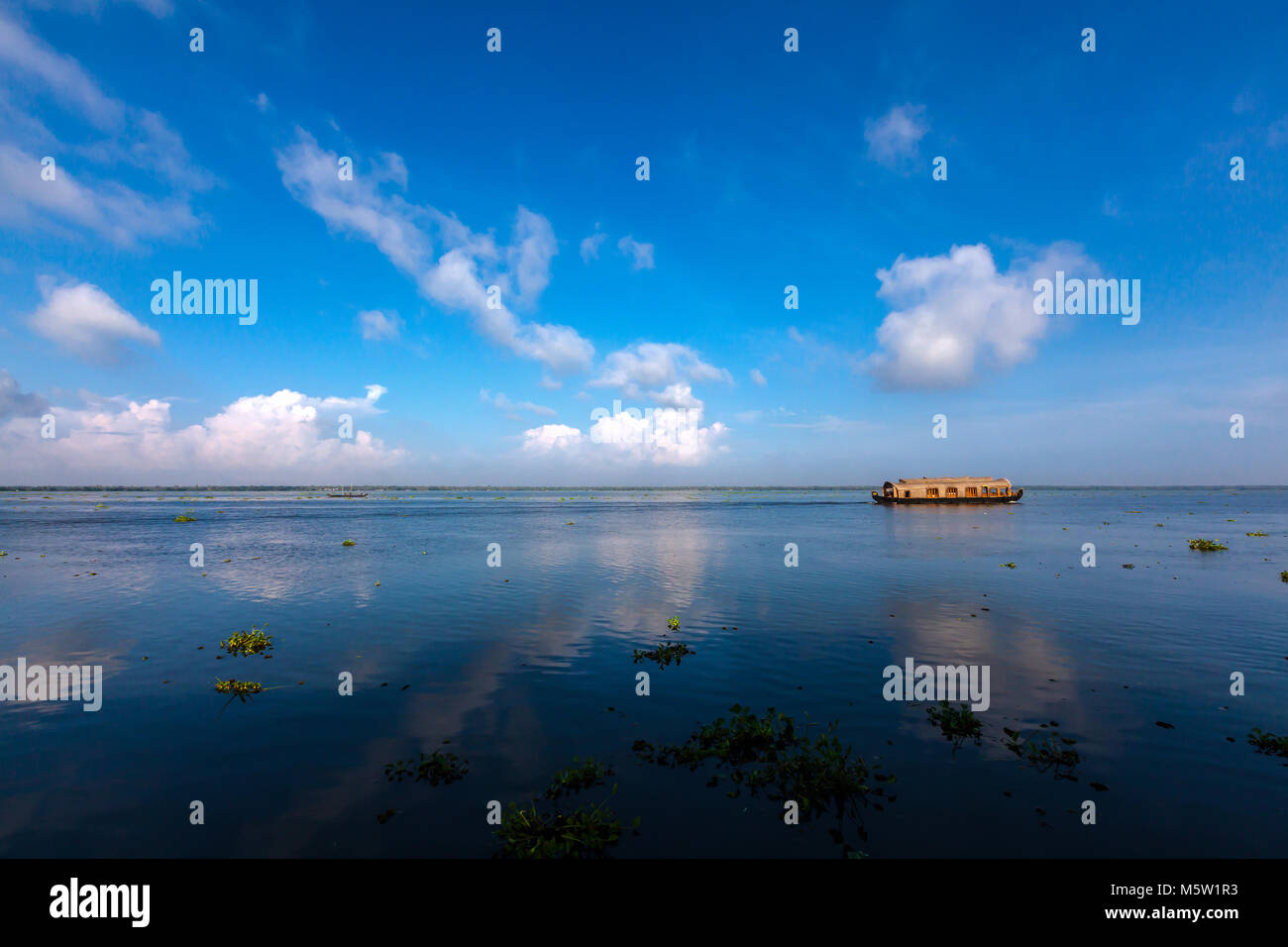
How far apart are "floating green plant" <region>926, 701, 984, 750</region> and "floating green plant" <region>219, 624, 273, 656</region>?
2169 cm

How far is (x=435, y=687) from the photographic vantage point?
14570 mm

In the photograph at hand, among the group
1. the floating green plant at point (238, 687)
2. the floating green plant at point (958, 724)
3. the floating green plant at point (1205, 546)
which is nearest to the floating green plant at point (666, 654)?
the floating green plant at point (958, 724)

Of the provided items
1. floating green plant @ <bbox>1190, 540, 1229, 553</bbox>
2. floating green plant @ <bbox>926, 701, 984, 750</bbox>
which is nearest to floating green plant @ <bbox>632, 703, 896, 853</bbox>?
floating green plant @ <bbox>926, 701, 984, 750</bbox>

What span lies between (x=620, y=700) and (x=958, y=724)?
8.39 metres

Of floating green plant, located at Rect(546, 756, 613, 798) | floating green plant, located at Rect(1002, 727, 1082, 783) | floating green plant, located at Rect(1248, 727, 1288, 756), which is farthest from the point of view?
floating green plant, located at Rect(1248, 727, 1288, 756)

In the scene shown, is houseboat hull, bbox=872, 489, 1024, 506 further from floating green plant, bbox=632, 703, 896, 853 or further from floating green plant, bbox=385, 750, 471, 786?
floating green plant, bbox=385, 750, 471, 786

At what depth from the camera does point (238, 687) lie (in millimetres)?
14344

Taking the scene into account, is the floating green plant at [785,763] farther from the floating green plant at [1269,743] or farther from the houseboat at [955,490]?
the houseboat at [955,490]

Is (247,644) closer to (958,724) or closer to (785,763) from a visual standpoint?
(785,763)

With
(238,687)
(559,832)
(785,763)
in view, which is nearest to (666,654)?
(785,763)

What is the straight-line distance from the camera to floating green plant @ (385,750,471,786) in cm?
987
